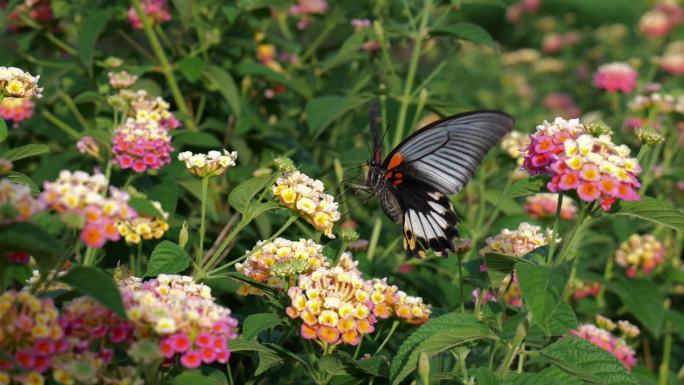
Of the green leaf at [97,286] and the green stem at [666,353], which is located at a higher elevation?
the green leaf at [97,286]

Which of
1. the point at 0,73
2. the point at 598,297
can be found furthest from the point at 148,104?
the point at 598,297

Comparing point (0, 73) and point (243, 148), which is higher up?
point (0, 73)

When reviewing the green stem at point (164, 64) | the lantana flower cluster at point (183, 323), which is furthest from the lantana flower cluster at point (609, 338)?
the green stem at point (164, 64)

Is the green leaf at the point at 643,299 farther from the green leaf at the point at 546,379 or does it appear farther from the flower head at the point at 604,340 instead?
the green leaf at the point at 546,379

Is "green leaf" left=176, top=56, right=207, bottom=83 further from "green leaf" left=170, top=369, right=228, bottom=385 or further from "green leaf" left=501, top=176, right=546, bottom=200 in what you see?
"green leaf" left=170, top=369, right=228, bottom=385

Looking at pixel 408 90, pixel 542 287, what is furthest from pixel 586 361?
pixel 408 90

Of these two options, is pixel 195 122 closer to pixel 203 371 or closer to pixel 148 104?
pixel 148 104
